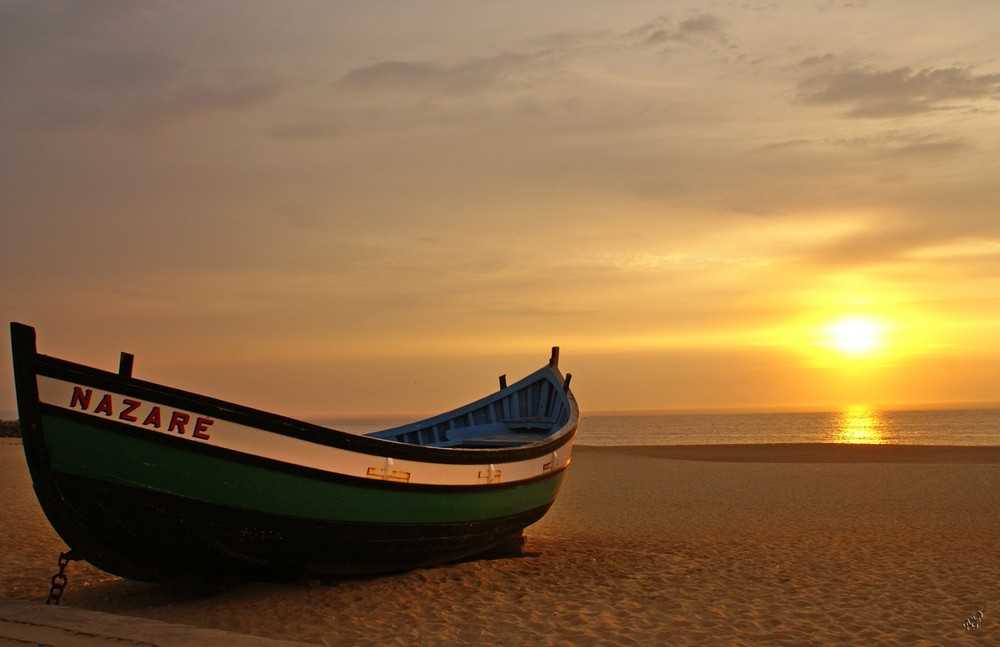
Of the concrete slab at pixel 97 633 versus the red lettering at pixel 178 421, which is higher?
the red lettering at pixel 178 421

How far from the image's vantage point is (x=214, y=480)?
727 centimetres

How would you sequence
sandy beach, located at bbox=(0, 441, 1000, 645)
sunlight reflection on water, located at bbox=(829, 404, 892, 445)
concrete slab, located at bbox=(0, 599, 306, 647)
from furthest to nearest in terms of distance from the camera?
sunlight reflection on water, located at bbox=(829, 404, 892, 445)
sandy beach, located at bbox=(0, 441, 1000, 645)
concrete slab, located at bbox=(0, 599, 306, 647)

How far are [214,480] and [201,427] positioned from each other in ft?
1.60

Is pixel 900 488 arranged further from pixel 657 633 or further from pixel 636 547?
pixel 657 633

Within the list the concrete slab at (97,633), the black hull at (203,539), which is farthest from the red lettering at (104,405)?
the concrete slab at (97,633)

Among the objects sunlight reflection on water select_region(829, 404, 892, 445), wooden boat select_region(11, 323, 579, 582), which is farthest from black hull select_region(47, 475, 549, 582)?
sunlight reflection on water select_region(829, 404, 892, 445)

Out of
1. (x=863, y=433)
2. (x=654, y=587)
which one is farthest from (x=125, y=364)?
(x=863, y=433)

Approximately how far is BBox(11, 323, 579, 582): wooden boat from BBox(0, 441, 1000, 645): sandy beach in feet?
1.64

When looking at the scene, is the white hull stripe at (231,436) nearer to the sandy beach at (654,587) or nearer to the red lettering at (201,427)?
the red lettering at (201,427)

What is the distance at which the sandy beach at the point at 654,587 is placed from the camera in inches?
291

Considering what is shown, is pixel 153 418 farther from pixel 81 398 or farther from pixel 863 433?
pixel 863 433

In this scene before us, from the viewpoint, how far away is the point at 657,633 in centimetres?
735

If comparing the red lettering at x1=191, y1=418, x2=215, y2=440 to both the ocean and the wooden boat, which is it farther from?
the ocean

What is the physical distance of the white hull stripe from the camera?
6.82 metres
